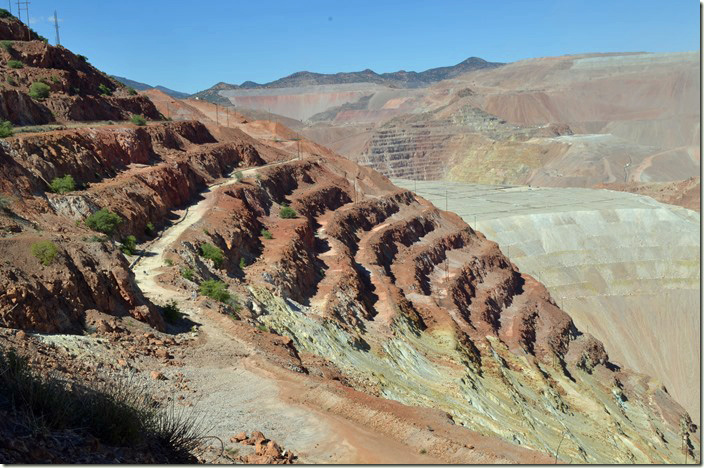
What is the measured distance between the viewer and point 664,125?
138 m

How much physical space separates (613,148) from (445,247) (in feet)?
255

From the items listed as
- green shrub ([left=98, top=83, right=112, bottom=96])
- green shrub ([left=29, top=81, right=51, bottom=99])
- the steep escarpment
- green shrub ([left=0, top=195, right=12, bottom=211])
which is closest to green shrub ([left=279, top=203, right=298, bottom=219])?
the steep escarpment

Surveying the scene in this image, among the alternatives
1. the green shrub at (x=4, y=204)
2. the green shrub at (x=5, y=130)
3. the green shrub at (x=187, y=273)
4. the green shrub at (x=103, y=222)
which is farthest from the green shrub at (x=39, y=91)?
the green shrub at (x=187, y=273)

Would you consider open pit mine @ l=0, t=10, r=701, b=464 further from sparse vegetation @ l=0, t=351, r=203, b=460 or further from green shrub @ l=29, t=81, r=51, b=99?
green shrub @ l=29, t=81, r=51, b=99

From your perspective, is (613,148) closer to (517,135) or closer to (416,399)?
(517,135)

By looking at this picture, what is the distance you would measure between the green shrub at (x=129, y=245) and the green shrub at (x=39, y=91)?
16835mm

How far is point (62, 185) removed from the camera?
30094 mm

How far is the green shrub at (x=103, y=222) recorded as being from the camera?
2795 centimetres

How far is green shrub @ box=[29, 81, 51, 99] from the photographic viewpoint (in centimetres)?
4162

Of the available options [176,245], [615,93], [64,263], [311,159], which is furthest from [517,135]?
[64,263]

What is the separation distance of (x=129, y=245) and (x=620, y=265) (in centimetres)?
5148

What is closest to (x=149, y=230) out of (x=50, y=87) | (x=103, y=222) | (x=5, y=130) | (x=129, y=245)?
(x=129, y=245)

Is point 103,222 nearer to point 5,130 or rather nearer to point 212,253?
point 212,253

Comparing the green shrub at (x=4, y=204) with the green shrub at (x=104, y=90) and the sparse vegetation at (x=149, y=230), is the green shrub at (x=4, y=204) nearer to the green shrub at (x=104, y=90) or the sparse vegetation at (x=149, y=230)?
the sparse vegetation at (x=149, y=230)
